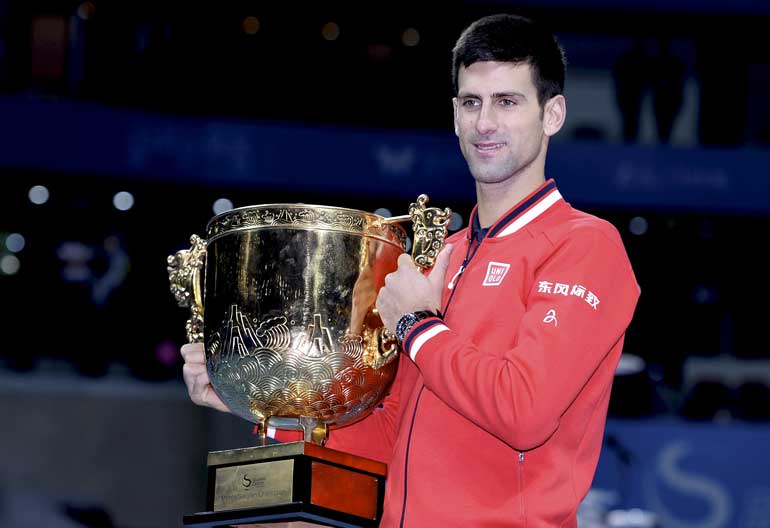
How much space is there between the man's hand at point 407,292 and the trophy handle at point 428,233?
0.06m

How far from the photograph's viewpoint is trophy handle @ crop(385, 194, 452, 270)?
103 inches

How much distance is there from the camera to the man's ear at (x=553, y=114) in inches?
104

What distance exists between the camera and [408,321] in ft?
7.93

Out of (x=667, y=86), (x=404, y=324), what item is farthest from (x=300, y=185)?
(x=404, y=324)

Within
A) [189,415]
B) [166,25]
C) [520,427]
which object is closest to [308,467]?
[520,427]

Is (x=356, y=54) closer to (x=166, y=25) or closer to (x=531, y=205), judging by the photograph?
(x=166, y=25)

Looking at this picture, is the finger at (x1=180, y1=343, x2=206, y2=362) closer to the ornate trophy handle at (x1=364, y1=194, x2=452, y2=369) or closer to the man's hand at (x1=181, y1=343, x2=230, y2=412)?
the man's hand at (x1=181, y1=343, x2=230, y2=412)

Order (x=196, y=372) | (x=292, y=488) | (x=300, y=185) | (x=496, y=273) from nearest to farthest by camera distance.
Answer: (x=292, y=488) < (x=496, y=273) < (x=196, y=372) < (x=300, y=185)

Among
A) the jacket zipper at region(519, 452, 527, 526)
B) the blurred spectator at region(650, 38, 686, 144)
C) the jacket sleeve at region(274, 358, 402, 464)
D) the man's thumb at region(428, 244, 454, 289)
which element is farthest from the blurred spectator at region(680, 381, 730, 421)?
the jacket zipper at region(519, 452, 527, 526)

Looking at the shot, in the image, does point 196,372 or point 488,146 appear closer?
point 488,146

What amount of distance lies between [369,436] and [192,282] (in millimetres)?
566

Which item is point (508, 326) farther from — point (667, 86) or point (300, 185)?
point (667, 86)

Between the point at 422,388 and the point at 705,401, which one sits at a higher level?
the point at 422,388

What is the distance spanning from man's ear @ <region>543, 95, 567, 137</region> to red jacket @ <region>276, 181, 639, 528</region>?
184 mm
